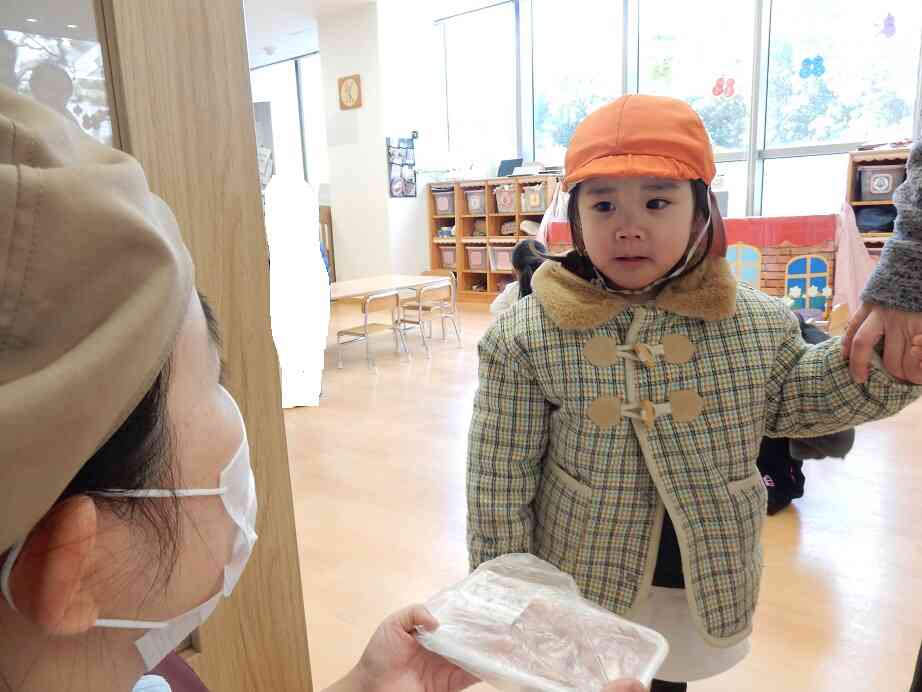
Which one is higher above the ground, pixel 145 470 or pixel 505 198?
pixel 505 198

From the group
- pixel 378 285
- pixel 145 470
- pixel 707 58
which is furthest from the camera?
pixel 707 58

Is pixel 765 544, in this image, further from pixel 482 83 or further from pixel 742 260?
pixel 482 83

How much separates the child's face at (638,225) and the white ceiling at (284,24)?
7135 millimetres

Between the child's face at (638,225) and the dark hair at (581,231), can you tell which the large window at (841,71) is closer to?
the dark hair at (581,231)

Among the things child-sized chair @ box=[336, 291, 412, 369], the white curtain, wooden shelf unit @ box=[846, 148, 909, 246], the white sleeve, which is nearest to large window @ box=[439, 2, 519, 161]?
child-sized chair @ box=[336, 291, 412, 369]

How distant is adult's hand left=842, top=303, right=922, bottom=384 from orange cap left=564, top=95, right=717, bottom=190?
333 mm

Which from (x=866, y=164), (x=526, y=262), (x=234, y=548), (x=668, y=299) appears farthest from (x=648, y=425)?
(x=866, y=164)

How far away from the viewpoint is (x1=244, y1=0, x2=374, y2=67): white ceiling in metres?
7.84

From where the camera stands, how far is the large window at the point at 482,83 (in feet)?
27.6

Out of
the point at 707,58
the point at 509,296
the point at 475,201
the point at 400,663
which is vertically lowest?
the point at 400,663

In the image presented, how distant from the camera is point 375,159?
836 cm

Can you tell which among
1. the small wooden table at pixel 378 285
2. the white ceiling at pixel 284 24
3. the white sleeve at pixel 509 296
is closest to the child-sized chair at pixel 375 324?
the small wooden table at pixel 378 285

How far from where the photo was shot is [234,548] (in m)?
0.64

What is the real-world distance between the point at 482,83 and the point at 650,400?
8.39 m
